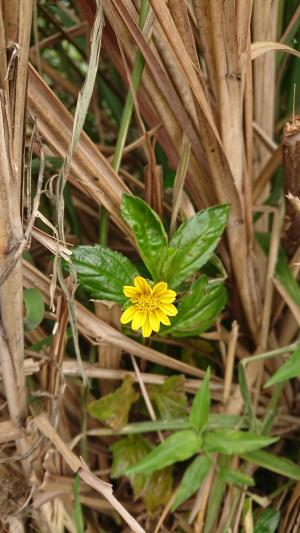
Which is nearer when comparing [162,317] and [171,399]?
[162,317]

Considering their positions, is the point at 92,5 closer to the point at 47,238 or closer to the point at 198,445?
the point at 47,238

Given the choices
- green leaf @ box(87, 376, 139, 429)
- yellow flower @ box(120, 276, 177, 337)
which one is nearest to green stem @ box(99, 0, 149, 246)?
yellow flower @ box(120, 276, 177, 337)

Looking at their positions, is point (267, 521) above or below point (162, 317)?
below

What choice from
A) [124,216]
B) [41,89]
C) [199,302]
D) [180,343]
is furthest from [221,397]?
[41,89]

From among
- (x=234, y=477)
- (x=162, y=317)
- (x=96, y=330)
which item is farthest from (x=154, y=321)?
(x=234, y=477)

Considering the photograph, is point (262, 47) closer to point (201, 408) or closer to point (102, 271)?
point (102, 271)

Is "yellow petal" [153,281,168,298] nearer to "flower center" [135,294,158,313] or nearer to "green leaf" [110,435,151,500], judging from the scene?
"flower center" [135,294,158,313]

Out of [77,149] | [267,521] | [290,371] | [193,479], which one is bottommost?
[267,521]
